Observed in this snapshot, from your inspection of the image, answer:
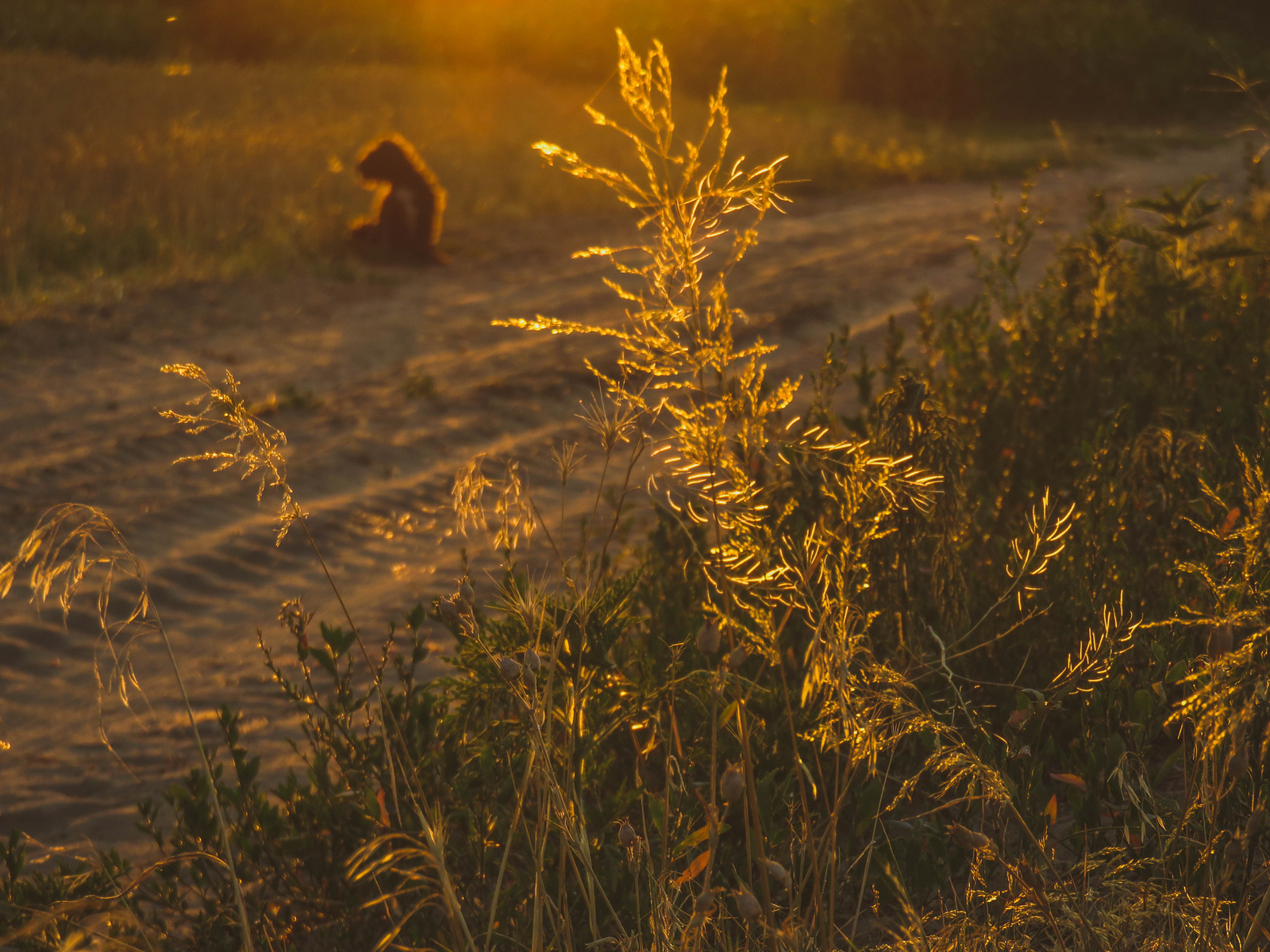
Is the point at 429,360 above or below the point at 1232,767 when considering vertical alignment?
below

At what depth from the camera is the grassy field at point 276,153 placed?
8195 millimetres

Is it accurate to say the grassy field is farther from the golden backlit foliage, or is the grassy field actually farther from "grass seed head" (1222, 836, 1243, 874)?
"grass seed head" (1222, 836, 1243, 874)

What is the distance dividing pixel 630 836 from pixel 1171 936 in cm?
79

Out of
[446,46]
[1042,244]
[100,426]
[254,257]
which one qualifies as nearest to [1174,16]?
[446,46]

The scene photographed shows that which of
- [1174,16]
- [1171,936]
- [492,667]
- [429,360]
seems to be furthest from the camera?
[1174,16]

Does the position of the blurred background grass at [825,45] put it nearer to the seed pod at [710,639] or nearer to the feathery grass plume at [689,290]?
the feathery grass plume at [689,290]

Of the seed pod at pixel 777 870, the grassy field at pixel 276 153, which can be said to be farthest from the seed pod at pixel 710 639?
the grassy field at pixel 276 153

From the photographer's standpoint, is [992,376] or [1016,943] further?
[992,376]

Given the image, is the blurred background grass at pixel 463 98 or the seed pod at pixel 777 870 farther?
the blurred background grass at pixel 463 98

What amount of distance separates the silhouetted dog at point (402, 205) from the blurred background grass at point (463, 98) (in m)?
0.41

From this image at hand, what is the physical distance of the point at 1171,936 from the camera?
5.18 ft

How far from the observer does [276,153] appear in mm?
11352

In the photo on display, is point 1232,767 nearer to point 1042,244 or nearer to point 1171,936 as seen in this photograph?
point 1171,936

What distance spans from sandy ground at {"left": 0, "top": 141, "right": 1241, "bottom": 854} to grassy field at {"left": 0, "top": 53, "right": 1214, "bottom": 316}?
76 centimetres
